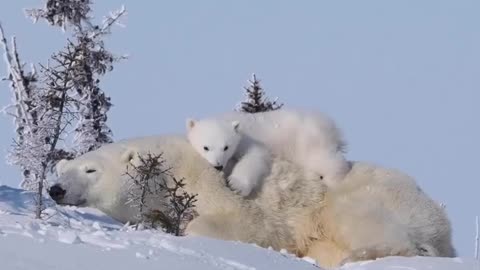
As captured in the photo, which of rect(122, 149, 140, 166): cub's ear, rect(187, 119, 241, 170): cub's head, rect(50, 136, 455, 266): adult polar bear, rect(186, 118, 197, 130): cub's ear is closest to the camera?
rect(50, 136, 455, 266): adult polar bear

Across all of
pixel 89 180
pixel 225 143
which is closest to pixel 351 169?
pixel 225 143

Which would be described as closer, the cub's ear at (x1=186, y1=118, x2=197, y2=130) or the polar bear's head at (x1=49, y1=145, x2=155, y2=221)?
the polar bear's head at (x1=49, y1=145, x2=155, y2=221)

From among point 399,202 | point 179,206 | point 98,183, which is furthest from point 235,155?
point 399,202

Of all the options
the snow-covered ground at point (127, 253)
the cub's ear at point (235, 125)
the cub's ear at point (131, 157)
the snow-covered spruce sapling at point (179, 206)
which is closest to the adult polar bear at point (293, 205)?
the cub's ear at point (131, 157)

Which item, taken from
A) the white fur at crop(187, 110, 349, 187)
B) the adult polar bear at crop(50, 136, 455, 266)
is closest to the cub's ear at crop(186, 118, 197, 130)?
the white fur at crop(187, 110, 349, 187)

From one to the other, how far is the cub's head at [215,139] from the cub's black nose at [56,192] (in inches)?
55.0

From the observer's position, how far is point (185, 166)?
994 cm

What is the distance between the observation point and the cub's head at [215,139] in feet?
32.2

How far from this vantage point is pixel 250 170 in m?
9.82

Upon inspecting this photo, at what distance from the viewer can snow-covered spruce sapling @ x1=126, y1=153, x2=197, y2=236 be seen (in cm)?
914

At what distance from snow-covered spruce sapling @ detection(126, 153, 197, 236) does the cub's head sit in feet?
1.39

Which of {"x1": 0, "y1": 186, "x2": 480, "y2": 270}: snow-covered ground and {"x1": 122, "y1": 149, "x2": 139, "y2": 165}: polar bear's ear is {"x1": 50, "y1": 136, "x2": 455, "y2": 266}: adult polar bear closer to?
{"x1": 122, "y1": 149, "x2": 139, "y2": 165}: polar bear's ear

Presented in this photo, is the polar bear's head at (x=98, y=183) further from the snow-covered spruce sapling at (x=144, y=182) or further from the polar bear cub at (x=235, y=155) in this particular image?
the polar bear cub at (x=235, y=155)

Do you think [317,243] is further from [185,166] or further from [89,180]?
[89,180]
